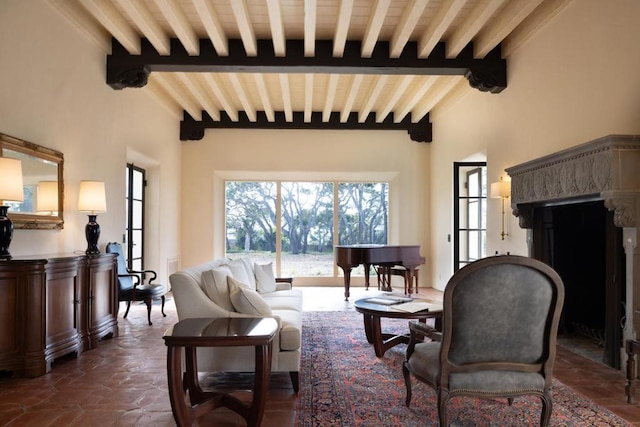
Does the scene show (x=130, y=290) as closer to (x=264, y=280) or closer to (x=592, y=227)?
(x=264, y=280)

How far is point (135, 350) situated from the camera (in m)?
4.47

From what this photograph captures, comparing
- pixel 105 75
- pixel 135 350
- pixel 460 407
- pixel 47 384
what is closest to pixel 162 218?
pixel 105 75

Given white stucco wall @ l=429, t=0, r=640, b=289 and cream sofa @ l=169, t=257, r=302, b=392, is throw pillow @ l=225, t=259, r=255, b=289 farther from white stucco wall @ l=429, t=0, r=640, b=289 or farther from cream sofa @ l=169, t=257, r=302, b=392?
white stucco wall @ l=429, t=0, r=640, b=289

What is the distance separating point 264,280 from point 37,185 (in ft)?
8.01

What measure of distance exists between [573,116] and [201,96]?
5.25 meters

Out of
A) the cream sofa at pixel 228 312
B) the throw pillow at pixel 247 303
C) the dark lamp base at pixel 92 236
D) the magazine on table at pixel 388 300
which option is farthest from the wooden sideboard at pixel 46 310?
the magazine on table at pixel 388 300

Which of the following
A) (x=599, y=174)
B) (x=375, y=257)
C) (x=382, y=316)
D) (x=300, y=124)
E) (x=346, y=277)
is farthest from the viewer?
(x=300, y=124)

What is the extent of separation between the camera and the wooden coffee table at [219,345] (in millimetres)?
2471

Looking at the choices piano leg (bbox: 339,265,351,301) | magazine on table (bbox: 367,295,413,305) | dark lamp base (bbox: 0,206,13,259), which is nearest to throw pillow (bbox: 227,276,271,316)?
magazine on table (bbox: 367,295,413,305)

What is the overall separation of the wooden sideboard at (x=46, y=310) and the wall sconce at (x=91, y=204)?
267 millimetres

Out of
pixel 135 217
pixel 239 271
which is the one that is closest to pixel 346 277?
pixel 239 271

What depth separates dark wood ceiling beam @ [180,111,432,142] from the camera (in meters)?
8.93

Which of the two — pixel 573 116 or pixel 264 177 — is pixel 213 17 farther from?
pixel 264 177

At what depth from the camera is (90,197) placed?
482 centimetres
